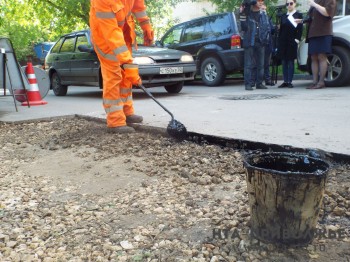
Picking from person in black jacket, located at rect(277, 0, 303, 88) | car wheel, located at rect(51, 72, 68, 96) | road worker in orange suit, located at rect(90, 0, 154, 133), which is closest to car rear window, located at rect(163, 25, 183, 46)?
car wheel, located at rect(51, 72, 68, 96)

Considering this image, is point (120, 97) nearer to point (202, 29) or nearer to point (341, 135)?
point (341, 135)

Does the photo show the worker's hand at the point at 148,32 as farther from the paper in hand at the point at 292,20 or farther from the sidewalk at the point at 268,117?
the paper in hand at the point at 292,20

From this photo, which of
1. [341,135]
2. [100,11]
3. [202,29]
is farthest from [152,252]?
[202,29]

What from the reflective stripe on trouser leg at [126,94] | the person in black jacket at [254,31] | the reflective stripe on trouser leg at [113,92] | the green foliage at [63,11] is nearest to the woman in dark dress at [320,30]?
the person in black jacket at [254,31]

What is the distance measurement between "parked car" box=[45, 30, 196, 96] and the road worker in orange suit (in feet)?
9.94

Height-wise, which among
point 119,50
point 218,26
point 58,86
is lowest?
point 58,86

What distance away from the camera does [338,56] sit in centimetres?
768

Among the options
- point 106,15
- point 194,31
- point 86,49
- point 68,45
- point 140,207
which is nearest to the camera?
point 140,207

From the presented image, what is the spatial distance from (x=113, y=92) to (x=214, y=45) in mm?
5906

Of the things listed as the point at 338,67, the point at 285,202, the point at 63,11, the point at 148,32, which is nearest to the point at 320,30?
the point at 338,67

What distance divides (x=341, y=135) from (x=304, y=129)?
1.41 ft

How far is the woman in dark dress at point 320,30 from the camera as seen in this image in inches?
281

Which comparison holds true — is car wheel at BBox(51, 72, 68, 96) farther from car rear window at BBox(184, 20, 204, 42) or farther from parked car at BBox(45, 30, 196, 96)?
car rear window at BBox(184, 20, 204, 42)

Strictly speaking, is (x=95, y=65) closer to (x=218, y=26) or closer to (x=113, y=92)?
(x=218, y=26)
